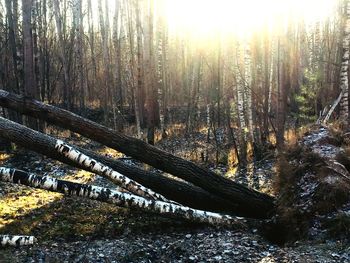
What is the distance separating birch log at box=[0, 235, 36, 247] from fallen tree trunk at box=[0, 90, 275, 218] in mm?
2475

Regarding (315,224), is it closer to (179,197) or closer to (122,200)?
(179,197)

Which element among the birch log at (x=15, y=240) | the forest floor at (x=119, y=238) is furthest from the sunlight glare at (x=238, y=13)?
the birch log at (x=15, y=240)

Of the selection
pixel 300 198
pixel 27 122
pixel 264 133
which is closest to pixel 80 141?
pixel 27 122

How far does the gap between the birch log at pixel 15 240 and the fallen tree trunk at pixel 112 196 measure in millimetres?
782

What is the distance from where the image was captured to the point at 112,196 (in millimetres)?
6312

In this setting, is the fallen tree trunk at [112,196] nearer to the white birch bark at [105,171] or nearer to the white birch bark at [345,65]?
the white birch bark at [105,171]

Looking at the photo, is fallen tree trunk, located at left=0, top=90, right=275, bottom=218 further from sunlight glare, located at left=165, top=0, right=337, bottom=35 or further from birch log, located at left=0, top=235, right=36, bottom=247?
sunlight glare, located at left=165, top=0, right=337, bottom=35

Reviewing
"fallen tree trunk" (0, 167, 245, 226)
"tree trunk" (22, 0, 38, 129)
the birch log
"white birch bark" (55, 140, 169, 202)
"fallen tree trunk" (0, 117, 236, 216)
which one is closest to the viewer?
the birch log

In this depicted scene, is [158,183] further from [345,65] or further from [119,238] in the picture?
[345,65]

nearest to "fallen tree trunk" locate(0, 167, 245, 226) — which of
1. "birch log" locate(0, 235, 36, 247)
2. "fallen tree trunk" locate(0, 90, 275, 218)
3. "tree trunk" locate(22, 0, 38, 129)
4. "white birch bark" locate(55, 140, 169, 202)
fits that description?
"white birch bark" locate(55, 140, 169, 202)

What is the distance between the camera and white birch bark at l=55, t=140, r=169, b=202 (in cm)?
669

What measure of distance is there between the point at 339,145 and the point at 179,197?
359 cm

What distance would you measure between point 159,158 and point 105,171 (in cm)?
123

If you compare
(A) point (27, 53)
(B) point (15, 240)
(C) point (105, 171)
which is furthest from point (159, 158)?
(A) point (27, 53)
